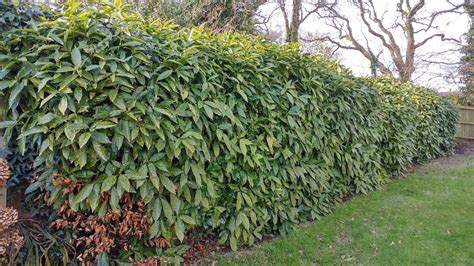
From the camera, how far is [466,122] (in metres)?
12.2

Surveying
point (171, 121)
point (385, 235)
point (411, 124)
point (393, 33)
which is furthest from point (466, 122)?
point (171, 121)

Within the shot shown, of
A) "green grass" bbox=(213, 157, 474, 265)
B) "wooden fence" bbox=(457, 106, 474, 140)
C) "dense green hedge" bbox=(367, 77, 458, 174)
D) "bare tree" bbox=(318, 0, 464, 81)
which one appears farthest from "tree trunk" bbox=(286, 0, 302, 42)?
"wooden fence" bbox=(457, 106, 474, 140)

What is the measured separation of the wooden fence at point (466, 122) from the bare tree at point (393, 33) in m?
2.22

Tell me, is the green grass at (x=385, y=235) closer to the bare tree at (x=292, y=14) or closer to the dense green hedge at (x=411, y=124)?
the dense green hedge at (x=411, y=124)

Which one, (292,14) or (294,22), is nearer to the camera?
(294,22)

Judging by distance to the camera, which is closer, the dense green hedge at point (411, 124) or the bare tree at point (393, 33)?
the dense green hedge at point (411, 124)

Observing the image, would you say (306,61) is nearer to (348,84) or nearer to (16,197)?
(348,84)

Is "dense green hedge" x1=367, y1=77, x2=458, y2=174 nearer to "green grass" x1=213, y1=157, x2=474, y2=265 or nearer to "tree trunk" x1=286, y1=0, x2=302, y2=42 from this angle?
"green grass" x1=213, y1=157, x2=474, y2=265

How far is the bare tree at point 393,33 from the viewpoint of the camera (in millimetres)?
13375

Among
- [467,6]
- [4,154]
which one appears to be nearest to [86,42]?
[4,154]

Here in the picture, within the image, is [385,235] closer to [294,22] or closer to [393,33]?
[294,22]

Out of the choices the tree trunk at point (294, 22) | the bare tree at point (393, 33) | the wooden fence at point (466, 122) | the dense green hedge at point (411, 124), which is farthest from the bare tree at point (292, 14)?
the wooden fence at point (466, 122)

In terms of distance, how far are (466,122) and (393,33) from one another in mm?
4554

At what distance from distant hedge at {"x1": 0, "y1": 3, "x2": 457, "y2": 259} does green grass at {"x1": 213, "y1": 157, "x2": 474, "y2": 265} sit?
9.1 inches
